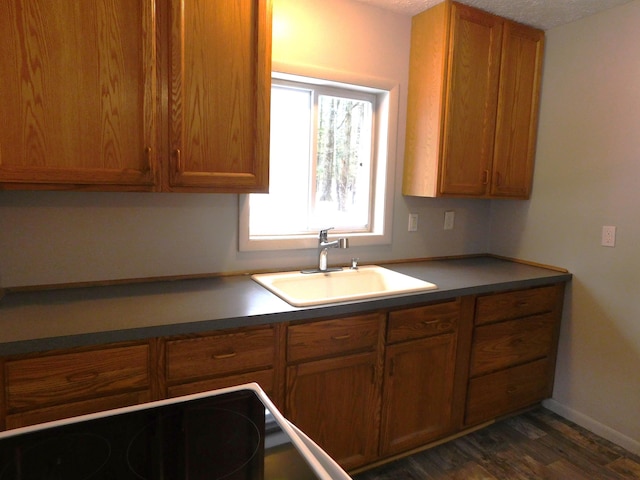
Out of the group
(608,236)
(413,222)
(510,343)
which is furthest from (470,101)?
(510,343)

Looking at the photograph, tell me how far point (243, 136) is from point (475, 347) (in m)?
1.57

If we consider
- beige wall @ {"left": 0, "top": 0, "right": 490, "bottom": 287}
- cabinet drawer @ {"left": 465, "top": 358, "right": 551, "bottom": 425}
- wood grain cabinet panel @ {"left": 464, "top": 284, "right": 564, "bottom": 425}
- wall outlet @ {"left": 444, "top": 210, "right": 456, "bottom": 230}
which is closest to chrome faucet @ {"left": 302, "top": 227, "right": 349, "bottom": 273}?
beige wall @ {"left": 0, "top": 0, "right": 490, "bottom": 287}

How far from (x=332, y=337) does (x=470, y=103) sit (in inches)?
60.7

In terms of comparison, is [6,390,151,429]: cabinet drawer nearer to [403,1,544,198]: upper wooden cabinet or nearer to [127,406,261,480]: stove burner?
[127,406,261,480]: stove burner

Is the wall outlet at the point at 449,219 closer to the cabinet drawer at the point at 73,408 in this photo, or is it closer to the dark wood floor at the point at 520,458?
the dark wood floor at the point at 520,458

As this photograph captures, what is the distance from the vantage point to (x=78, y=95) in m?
1.46

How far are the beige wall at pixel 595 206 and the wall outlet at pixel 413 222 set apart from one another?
754 mm

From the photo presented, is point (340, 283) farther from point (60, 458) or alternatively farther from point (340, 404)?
point (60, 458)

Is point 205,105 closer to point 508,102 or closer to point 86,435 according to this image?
point 86,435

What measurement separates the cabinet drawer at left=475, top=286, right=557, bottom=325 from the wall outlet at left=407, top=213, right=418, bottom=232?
66cm

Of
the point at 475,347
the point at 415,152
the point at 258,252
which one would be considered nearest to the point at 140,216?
the point at 258,252

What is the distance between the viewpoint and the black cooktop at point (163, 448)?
28.4 inches

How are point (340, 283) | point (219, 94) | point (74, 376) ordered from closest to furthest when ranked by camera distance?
point (74, 376) < point (219, 94) < point (340, 283)

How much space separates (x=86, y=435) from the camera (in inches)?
32.0
